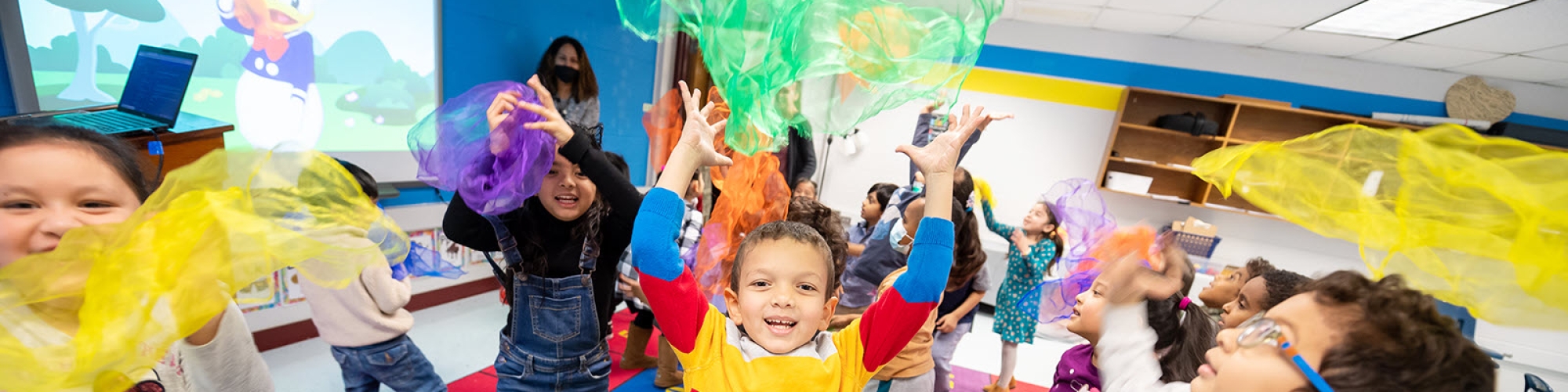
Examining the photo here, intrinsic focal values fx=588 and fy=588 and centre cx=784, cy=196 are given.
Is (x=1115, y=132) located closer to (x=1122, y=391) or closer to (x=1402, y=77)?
(x=1402, y=77)

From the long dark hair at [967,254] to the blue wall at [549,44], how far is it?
2.81m

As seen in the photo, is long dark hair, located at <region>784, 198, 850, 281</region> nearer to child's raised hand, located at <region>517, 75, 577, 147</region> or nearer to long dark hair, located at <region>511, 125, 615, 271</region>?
long dark hair, located at <region>511, 125, 615, 271</region>

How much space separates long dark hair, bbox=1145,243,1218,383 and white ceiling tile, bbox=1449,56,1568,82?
535cm

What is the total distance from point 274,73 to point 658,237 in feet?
8.16

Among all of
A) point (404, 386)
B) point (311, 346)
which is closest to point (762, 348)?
point (404, 386)

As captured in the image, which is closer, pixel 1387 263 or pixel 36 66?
pixel 1387 263

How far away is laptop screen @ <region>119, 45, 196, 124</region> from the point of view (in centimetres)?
168

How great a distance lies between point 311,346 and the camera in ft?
9.35

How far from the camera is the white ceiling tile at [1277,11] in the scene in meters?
3.76

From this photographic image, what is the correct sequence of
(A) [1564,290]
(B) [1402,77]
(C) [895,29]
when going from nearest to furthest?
(A) [1564,290] → (C) [895,29] → (B) [1402,77]

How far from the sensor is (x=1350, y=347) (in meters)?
0.73

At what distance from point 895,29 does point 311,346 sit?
3.14 metres

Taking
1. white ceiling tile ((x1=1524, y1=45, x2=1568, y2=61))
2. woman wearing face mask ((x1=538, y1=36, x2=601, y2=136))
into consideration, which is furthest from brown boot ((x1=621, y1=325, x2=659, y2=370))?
white ceiling tile ((x1=1524, y1=45, x2=1568, y2=61))

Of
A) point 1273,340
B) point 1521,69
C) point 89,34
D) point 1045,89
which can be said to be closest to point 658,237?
point 1273,340
